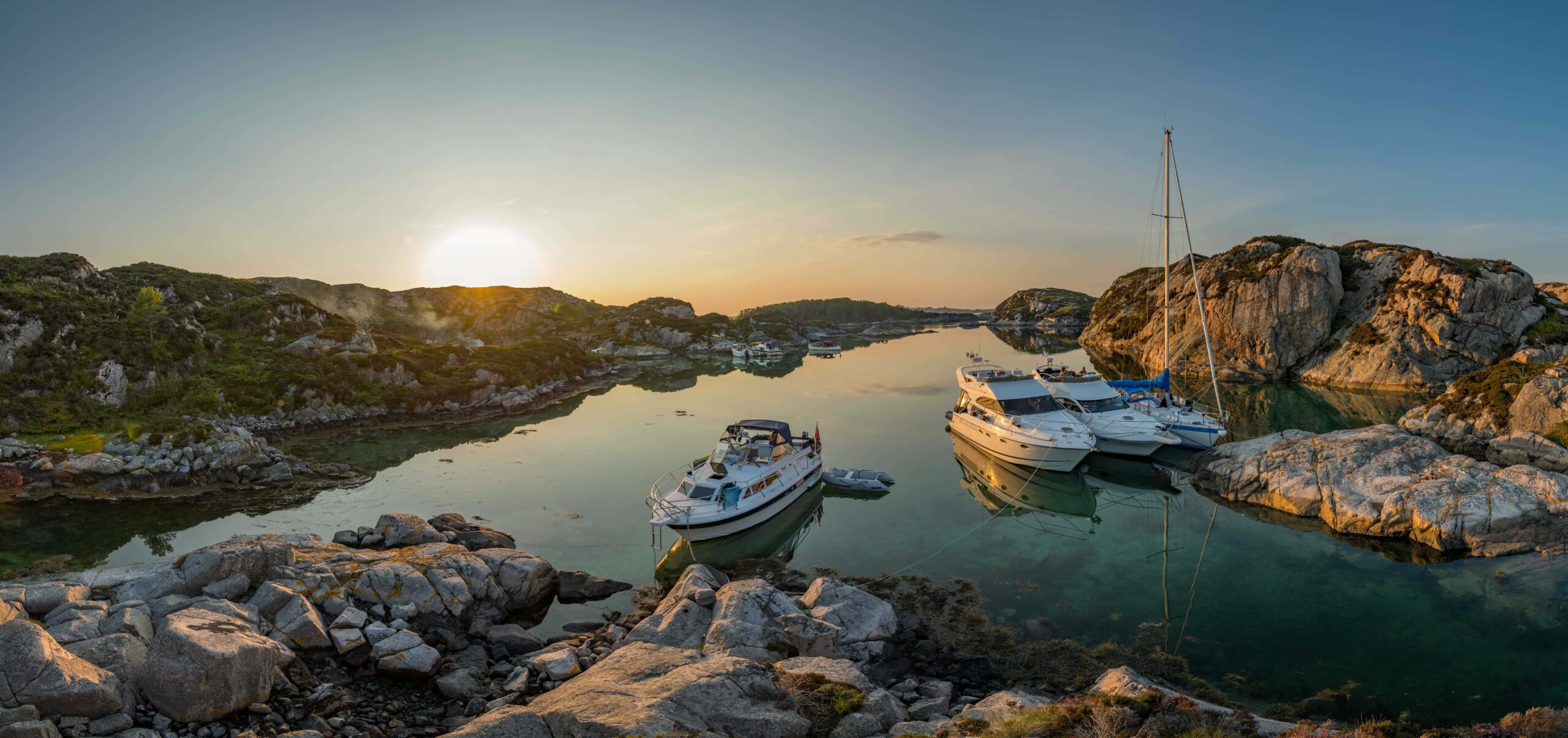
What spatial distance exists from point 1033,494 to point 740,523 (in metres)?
16.4

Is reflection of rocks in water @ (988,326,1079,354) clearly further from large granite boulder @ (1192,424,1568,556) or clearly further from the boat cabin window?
the boat cabin window

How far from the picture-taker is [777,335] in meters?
153

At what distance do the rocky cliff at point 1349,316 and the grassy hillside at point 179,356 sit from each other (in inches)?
3362

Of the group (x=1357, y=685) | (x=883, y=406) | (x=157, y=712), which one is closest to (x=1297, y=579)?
(x=1357, y=685)

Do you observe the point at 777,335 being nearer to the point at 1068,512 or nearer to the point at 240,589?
the point at 1068,512

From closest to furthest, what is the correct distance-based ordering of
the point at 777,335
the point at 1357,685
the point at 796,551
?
1. the point at 1357,685
2. the point at 796,551
3. the point at 777,335

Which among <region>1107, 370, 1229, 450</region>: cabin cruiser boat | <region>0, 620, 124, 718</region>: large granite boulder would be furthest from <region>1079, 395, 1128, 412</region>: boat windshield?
<region>0, 620, 124, 718</region>: large granite boulder

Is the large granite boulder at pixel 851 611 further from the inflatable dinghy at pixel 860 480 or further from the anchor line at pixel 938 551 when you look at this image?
the inflatable dinghy at pixel 860 480

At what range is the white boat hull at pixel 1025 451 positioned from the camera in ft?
115

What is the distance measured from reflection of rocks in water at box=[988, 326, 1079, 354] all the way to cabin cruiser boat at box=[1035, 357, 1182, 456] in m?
69.0

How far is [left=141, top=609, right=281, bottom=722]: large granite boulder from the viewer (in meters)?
12.5

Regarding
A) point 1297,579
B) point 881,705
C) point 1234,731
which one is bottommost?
point 1297,579

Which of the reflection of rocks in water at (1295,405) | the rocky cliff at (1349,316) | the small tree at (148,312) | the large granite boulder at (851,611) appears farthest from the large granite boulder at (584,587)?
the rocky cliff at (1349,316)

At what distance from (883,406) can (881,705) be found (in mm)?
49740
